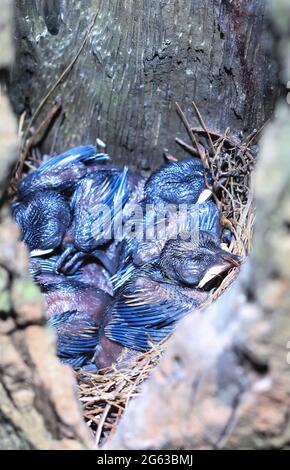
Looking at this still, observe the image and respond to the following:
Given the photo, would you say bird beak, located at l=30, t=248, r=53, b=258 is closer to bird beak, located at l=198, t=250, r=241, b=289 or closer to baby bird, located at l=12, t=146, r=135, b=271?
baby bird, located at l=12, t=146, r=135, b=271

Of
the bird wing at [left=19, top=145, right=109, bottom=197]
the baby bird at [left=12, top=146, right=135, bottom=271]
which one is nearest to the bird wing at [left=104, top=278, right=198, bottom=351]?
the baby bird at [left=12, top=146, right=135, bottom=271]

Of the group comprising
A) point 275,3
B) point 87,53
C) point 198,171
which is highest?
point 275,3

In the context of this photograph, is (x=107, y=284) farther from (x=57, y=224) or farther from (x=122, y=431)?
(x=122, y=431)

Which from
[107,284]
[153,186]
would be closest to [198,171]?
[153,186]

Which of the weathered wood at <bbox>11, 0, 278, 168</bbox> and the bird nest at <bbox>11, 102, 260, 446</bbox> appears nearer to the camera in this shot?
the bird nest at <bbox>11, 102, 260, 446</bbox>

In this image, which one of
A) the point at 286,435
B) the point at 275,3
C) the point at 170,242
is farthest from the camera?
the point at 170,242
